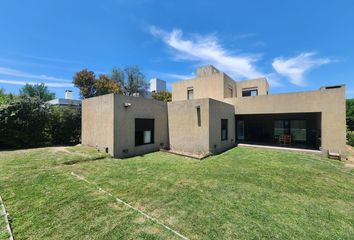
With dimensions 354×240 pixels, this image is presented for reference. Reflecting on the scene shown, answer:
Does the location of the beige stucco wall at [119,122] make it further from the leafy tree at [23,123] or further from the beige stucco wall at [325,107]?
the beige stucco wall at [325,107]

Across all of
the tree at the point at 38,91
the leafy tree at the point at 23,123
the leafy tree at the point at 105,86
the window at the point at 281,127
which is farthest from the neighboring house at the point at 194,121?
the tree at the point at 38,91

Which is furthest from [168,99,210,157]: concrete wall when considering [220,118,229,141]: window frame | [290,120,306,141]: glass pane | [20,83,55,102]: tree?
[20,83,55,102]: tree

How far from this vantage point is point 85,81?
3152 cm

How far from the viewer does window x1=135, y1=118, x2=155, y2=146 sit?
10.7 m

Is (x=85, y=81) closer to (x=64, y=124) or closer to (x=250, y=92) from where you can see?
(x=64, y=124)

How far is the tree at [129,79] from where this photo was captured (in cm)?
3350

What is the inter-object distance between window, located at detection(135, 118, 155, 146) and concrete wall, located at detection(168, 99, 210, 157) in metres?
1.56

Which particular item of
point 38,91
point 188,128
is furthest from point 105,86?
point 188,128

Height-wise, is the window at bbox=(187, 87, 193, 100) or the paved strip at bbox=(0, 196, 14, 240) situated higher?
the window at bbox=(187, 87, 193, 100)

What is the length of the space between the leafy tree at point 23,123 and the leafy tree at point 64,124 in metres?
0.61

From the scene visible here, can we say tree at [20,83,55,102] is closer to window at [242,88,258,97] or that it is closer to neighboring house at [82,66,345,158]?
neighboring house at [82,66,345,158]

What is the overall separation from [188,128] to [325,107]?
8.93 m

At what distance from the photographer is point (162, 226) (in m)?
3.41

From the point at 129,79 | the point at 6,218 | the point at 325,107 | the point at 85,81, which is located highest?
the point at 129,79
